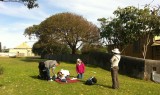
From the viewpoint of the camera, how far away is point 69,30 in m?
69.9

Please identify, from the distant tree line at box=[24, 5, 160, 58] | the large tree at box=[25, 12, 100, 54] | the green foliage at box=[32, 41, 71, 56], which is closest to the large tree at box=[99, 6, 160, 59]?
the distant tree line at box=[24, 5, 160, 58]

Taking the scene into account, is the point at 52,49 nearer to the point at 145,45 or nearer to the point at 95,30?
the point at 95,30

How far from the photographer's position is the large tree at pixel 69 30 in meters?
69.6

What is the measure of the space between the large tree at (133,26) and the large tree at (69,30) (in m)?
13.6

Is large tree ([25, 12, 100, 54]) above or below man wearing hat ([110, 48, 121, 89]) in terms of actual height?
above

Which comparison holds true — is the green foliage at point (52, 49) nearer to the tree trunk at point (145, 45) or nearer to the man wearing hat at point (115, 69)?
the tree trunk at point (145, 45)

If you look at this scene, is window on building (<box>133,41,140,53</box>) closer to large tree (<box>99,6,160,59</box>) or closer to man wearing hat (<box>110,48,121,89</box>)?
large tree (<box>99,6,160,59</box>)

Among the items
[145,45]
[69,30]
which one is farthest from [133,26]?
[69,30]

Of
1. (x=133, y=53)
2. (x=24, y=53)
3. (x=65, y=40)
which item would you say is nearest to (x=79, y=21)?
(x=65, y=40)

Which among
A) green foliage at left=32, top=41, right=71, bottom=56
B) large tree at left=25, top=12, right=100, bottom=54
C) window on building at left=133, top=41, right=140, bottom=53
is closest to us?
window on building at left=133, top=41, right=140, bottom=53

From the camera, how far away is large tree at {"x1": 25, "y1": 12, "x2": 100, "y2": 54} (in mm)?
69562

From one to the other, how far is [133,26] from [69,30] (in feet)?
69.7

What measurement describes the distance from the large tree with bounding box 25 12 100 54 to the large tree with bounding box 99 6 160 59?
13.6 meters

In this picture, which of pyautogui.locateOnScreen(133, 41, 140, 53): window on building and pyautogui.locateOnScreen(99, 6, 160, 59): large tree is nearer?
pyautogui.locateOnScreen(99, 6, 160, 59): large tree
